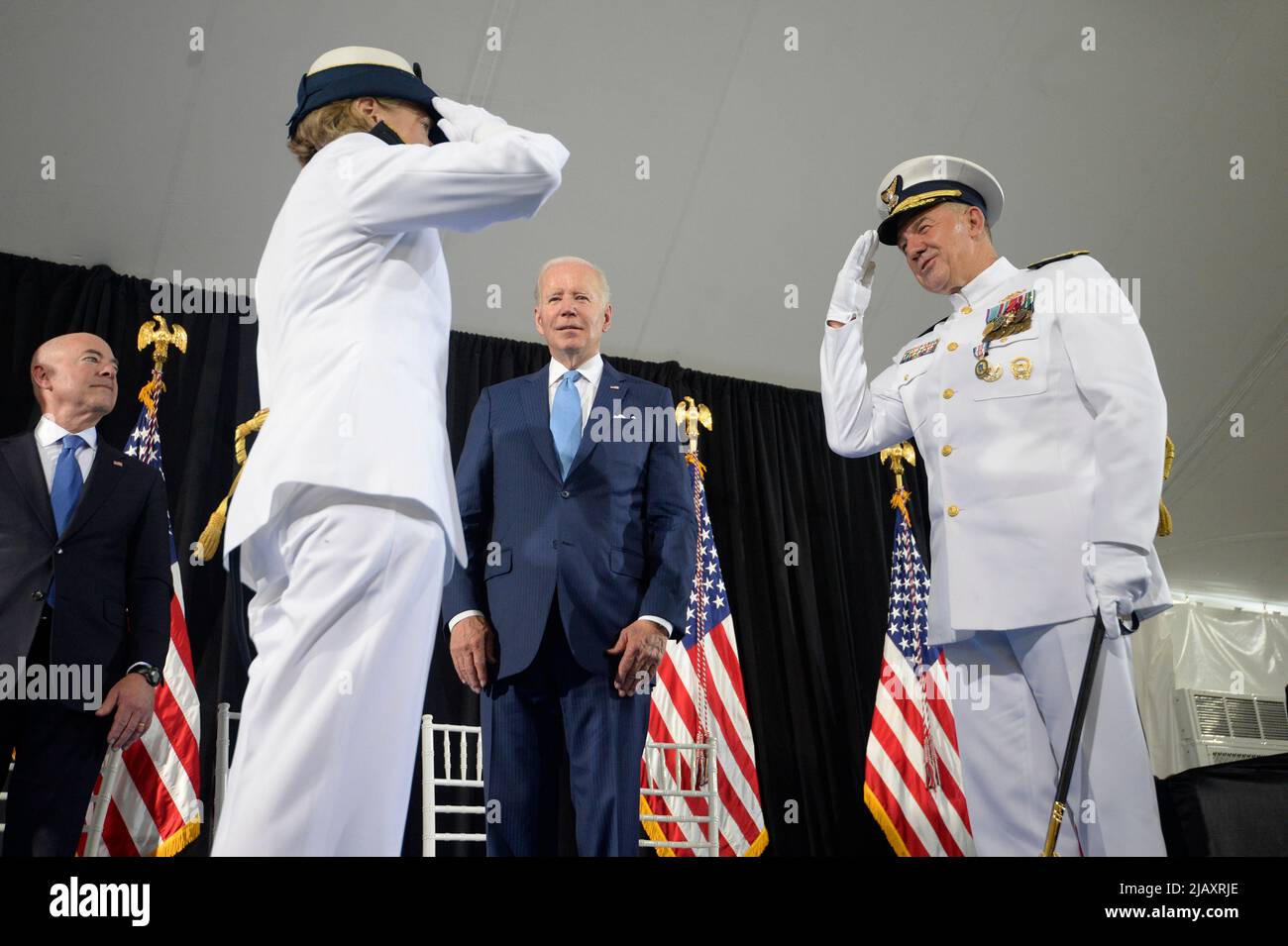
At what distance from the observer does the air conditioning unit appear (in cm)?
566

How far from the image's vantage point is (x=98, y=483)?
9.21 ft

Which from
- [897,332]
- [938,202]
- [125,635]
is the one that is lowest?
[125,635]

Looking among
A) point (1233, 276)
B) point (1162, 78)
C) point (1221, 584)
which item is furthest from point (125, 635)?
point (1221, 584)

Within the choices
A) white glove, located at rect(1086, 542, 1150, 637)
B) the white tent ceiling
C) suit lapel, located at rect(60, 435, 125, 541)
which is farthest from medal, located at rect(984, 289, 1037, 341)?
the white tent ceiling

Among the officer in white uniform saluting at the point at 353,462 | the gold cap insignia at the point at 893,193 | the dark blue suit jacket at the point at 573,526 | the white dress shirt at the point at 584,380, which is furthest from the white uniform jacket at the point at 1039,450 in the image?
the officer in white uniform saluting at the point at 353,462

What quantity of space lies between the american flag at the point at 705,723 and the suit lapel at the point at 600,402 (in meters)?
2.12

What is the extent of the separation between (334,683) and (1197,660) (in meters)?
5.70

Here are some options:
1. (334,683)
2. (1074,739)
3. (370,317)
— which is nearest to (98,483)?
(370,317)

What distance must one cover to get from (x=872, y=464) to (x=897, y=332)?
32.0 inches

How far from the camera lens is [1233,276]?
537cm

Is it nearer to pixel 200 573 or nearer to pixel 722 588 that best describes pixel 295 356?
pixel 200 573

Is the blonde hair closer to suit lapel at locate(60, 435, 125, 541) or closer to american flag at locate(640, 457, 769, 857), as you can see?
suit lapel at locate(60, 435, 125, 541)

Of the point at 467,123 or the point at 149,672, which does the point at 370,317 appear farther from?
the point at 149,672

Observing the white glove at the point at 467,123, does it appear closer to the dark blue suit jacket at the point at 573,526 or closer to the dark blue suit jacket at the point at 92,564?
the dark blue suit jacket at the point at 573,526
